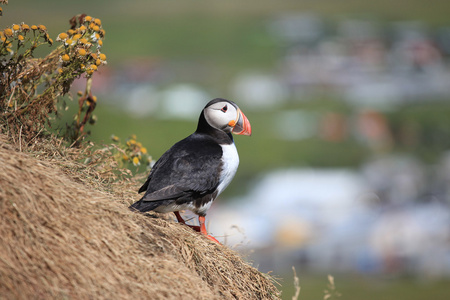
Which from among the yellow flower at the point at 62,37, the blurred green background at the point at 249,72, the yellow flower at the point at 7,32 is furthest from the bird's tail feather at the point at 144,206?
the blurred green background at the point at 249,72

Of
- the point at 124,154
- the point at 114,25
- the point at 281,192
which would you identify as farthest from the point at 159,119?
the point at 124,154

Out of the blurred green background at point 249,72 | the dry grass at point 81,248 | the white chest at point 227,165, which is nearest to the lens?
the dry grass at point 81,248

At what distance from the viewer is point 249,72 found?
62531mm

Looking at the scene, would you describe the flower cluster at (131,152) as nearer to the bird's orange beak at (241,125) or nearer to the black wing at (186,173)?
the black wing at (186,173)

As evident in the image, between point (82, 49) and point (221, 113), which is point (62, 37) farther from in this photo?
point (221, 113)

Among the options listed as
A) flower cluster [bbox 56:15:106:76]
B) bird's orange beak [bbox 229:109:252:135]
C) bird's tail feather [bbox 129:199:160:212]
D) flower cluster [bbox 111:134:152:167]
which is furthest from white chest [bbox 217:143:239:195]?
flower cluster [bbox 56:15:106:76]

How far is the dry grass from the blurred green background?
69.0 feet

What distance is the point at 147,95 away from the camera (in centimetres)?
5925

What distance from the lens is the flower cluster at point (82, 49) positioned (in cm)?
507

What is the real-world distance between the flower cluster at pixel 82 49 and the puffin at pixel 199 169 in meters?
0.98

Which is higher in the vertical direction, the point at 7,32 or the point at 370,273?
the point at 370,273

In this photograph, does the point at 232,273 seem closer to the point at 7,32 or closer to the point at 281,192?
the point at 7,32

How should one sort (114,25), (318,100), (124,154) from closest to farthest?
1. (124,154)
2. (318,100)
3. (114,25)

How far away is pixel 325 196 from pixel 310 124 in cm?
1544
